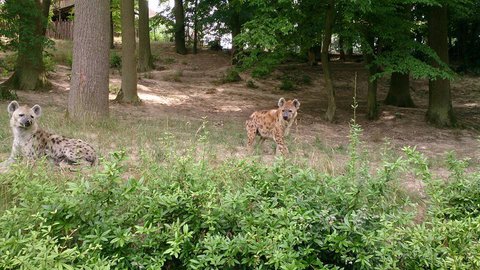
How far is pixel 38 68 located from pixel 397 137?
13.0 m

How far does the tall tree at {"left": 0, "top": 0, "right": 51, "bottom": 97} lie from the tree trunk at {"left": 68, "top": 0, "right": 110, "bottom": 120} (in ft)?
15.7

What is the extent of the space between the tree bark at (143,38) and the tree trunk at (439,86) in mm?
13886

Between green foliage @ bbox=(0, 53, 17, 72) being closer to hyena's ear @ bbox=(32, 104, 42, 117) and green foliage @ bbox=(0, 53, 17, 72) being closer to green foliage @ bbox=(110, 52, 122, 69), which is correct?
green foliage @ bbox=(110, 52, 122, 69)

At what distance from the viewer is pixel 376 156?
987cm

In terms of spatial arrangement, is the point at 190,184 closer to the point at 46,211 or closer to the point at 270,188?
the point at 270,188

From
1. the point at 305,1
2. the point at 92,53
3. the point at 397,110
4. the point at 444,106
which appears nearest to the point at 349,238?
the point at 92,53

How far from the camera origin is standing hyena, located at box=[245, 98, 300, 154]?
9.88 meters

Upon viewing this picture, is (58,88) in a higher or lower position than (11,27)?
lower

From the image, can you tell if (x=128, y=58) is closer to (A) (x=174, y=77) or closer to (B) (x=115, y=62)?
(A) (x=174, y=77)

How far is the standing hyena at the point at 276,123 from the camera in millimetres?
9875

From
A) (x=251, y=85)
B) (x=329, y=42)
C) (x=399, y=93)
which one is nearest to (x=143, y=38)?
(x=251, y=85)

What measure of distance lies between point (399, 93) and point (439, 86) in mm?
3897

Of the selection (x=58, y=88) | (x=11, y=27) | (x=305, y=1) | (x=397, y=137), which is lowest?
(x=397, y=137)

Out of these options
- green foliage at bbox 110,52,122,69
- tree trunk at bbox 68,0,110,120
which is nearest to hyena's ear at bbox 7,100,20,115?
tree trunk at bbox 68,0,110,120
